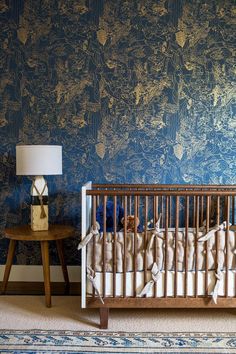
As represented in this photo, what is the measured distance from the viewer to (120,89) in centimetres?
345

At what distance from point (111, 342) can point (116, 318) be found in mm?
357

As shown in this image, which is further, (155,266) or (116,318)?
(116,318)

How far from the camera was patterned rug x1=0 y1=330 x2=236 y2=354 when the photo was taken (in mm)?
2338

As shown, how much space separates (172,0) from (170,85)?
65cm

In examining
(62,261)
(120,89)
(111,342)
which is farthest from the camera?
(120,89)

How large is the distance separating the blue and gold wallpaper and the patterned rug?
3.81 ft

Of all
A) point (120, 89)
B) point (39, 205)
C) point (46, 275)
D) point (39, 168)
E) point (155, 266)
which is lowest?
point (46, 275)

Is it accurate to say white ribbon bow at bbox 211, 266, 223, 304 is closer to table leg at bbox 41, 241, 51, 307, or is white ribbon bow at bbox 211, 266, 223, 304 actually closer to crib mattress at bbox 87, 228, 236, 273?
crib mattress at bbox 87, 228, 236, 273

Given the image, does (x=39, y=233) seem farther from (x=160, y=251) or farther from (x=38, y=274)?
(x=160, y=251)

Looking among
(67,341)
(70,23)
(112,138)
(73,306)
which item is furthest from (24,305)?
(70,23)

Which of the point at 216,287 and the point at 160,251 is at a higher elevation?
the point at 160,251

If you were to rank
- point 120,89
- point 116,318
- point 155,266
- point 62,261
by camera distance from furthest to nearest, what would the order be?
1. point 120,89
2. point 62,261
3. point 116,318
4. point 155,266

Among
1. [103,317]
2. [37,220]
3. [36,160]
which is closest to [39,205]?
[37,220]

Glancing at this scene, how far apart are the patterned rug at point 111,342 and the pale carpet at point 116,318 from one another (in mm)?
78
